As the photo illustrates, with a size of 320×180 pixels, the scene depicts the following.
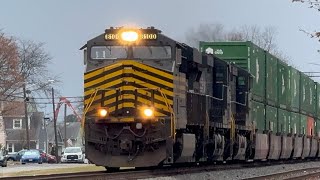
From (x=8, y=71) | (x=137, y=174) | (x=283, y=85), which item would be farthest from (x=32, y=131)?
(x=137, y=174)

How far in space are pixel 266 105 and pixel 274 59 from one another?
296 cm

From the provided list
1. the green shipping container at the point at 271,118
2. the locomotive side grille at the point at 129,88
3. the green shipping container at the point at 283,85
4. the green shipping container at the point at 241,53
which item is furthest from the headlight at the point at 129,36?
the green shipping container at the point at 283,85

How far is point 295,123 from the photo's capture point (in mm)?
38406

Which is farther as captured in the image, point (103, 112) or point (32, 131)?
point (32, 131)

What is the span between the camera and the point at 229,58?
30844 mm

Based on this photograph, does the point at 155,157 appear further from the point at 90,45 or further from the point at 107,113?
the point at 90,45

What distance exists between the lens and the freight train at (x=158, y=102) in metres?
21.1

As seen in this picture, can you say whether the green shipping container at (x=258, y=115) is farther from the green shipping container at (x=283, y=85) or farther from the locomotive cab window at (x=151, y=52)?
the locomotive cab window at (x=151, y=52)

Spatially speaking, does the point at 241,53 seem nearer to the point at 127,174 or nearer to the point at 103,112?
the point at 103,112

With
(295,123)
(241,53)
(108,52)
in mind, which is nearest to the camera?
(108,52)

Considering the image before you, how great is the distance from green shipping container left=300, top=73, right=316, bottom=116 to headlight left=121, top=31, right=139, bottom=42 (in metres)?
20.4

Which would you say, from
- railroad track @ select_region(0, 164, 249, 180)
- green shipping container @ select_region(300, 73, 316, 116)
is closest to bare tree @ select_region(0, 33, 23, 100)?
green shipping container @ select_region(300, 73, 316, 116)

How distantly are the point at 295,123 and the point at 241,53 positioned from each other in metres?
9.33

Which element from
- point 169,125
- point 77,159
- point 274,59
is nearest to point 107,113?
point 169,125
